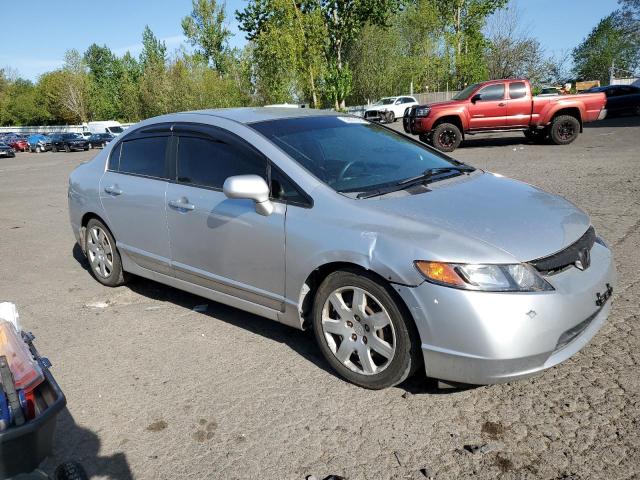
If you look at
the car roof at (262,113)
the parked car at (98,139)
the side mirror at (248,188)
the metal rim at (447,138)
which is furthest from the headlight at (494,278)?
the parked car at (98,139)

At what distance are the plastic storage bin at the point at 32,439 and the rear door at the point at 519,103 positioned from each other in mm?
15378

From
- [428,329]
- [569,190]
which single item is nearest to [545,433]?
[428,329]

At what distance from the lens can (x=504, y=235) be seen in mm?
2842

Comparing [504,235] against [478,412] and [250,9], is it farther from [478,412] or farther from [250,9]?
[250,9]

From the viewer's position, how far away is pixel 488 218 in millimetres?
3020

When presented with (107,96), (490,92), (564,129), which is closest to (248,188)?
(490,92)

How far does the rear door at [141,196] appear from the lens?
432 cm

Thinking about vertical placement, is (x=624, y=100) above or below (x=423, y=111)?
above

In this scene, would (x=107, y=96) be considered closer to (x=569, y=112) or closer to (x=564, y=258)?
(x=569, y=112)

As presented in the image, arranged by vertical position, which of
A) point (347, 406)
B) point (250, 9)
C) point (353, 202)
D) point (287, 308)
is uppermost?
point (250, 9)

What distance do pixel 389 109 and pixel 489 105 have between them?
20.8 meters

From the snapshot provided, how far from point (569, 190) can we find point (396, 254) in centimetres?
671

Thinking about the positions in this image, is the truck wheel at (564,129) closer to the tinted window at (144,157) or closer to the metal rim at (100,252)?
the tinted window at (144,157)

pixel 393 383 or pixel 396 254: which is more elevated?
pixel 396 254
